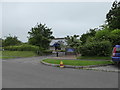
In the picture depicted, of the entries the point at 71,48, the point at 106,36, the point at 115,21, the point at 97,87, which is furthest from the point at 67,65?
the point at 115,21

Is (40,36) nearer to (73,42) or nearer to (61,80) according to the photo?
(73,42)

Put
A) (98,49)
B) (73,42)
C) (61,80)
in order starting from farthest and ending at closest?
(73,42)
(98,49)
(61,80)

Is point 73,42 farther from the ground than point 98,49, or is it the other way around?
point 73,42

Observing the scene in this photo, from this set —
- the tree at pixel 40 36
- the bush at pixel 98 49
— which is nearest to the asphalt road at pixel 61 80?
the bush at pixel 98 49

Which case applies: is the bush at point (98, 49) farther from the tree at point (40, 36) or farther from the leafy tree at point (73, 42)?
the tree at point (40, 36)

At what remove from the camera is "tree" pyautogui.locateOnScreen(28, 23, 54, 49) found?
26828 mm

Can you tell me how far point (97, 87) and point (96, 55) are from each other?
1064 centimetres

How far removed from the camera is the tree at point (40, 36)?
2683 centimetres

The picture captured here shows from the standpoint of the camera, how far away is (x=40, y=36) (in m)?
26.5

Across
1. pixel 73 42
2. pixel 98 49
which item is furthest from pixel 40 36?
pixel 98 49

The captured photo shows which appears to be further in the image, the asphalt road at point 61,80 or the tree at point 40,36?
the tree at point 40,36

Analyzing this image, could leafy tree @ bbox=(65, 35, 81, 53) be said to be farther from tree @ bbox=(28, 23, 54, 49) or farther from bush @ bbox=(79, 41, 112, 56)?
bush @ bbox=(79, 41, 112, 56)

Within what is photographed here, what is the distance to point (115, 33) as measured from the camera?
58.2ft

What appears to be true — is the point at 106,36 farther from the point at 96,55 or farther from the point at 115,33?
the point at 96,55
